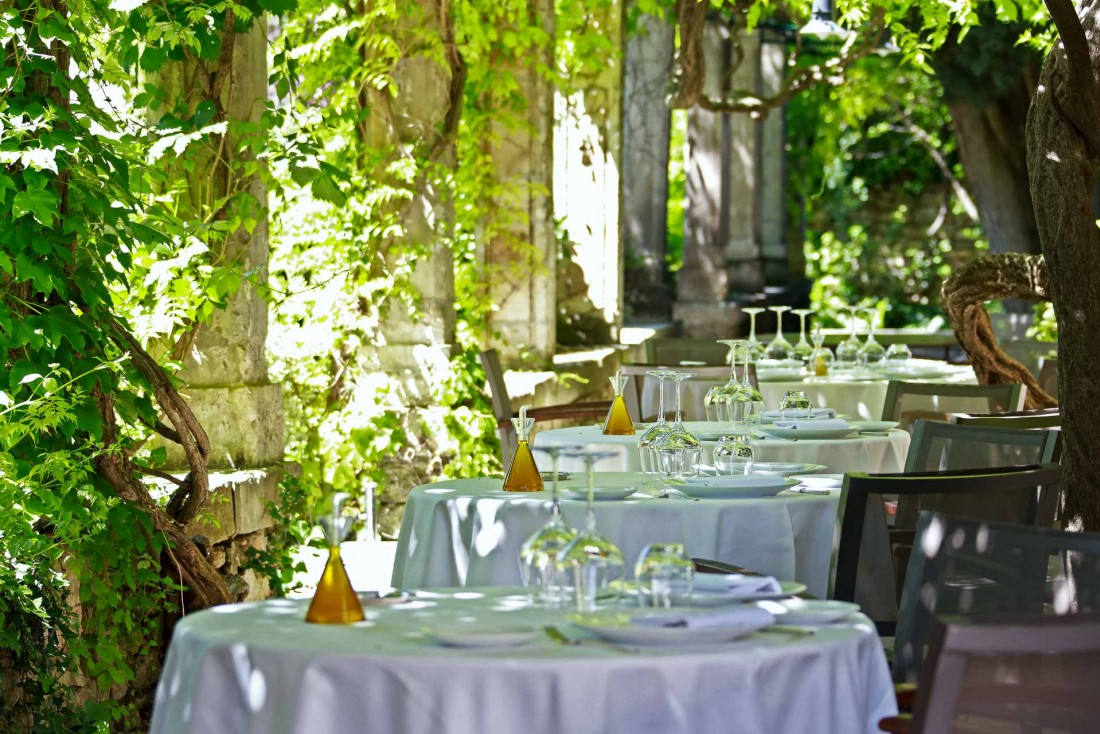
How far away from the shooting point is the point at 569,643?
2.29 meters

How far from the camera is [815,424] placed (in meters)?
5.10

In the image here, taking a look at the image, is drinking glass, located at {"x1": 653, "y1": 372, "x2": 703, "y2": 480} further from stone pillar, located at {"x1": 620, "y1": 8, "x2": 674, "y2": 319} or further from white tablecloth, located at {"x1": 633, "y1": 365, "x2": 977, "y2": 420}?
stone pillar, located at {"x1": 620, "y1": 8, "x2": 674, "y2": 319}

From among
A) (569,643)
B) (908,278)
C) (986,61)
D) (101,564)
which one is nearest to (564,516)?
(101,564)

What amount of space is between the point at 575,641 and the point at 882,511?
1.37 m

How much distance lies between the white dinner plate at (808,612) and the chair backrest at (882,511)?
879 mm

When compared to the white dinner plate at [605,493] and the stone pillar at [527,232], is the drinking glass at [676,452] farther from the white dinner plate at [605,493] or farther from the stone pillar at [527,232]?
the stone pillar at [527,232]

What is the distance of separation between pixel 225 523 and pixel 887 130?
58.0 feet

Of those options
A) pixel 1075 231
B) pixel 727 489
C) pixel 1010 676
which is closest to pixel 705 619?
pixel 1010 676

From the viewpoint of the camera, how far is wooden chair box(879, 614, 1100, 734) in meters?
2.00

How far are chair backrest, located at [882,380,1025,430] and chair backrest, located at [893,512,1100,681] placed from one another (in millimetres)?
2947

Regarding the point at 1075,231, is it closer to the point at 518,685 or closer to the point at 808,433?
the point at 808,433

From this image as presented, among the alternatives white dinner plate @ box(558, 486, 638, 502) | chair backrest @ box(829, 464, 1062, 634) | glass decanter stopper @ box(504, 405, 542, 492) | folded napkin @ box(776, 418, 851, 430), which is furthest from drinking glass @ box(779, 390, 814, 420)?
chair backrest @ box(829, 464, 1062, 634)

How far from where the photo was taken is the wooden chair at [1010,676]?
200cm

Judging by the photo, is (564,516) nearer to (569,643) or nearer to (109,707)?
(109,707)
